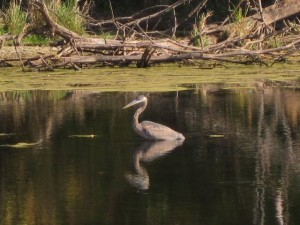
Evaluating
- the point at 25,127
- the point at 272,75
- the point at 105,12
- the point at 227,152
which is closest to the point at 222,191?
the point at 227,152

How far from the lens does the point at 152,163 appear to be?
994cm

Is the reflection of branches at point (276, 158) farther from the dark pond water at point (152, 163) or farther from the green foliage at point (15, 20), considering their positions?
the green foliage at point (15, 20)

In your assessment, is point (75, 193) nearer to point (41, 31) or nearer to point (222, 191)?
point (222, 191)

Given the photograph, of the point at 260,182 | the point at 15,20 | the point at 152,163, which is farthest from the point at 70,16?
the point at 260,182

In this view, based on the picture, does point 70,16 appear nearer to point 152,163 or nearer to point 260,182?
point 152,163

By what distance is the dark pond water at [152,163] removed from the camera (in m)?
7.86

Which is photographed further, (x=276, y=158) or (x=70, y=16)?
(x=70, y=16)

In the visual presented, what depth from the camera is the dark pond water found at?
786cm

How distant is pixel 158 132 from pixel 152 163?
4.06 ft

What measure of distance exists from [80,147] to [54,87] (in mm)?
5791

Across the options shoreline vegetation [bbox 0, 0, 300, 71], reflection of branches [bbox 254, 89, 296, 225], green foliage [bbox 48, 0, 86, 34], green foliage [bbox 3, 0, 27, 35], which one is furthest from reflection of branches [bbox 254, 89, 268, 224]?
green foliage [bbox 3, 0, 27, 35]

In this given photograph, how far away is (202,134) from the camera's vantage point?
11.7 metres

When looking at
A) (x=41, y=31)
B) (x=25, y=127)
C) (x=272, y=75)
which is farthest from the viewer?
(x=41, y=31)

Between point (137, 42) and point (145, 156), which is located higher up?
point (137, 42)
